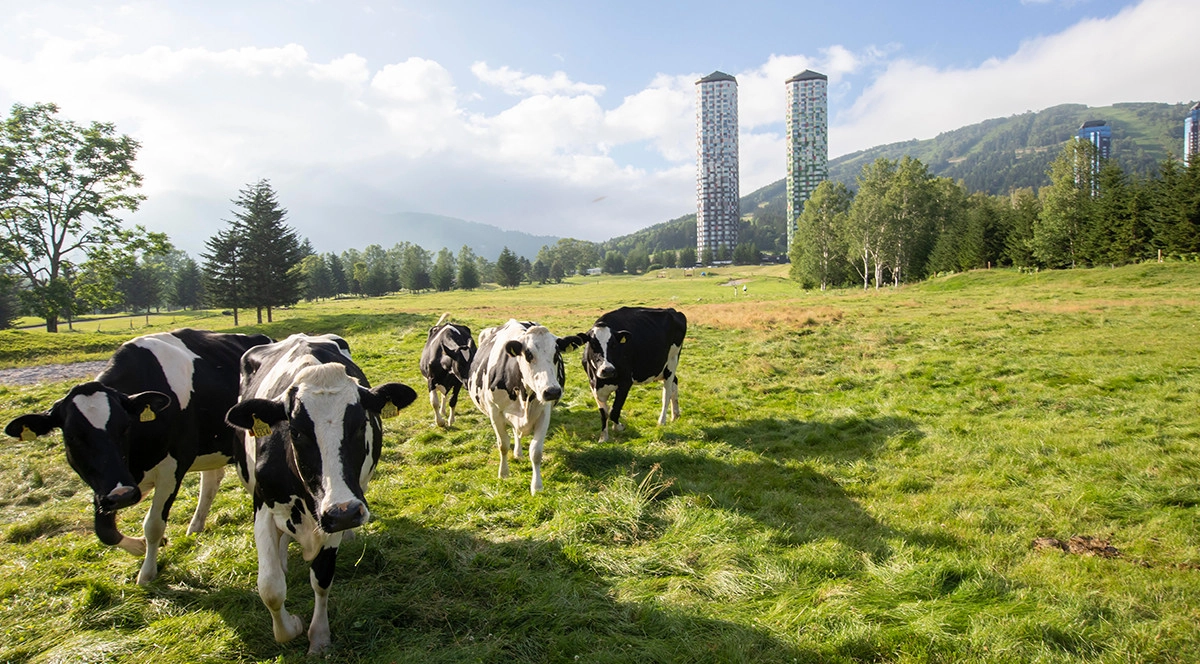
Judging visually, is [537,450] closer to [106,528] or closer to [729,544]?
[729,544]

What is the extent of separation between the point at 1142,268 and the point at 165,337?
4896 cm

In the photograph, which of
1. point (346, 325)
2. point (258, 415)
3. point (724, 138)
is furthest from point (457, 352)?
point (724, 138)

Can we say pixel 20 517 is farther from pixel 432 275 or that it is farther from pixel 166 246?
pixel 432 275

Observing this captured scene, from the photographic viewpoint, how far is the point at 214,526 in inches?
254

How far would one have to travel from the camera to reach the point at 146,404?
498cm

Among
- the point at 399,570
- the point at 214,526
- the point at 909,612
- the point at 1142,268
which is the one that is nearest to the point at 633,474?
the point at 399,570

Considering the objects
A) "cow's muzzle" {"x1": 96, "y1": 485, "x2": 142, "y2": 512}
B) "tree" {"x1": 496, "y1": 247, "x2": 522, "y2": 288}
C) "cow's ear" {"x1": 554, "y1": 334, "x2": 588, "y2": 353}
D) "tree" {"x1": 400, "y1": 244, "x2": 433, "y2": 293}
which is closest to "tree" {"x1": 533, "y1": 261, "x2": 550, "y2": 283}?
"tree" {"x1": 496, "y1": 247, "x2": 522, "y2": 288}

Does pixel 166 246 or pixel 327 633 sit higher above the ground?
pixel 166 246

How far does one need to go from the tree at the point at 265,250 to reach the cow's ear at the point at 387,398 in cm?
4483

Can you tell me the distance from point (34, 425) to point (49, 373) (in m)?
20.9

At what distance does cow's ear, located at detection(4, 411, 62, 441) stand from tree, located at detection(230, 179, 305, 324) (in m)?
42.8

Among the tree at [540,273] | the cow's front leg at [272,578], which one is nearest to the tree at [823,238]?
the cow's front leg at [272,578]

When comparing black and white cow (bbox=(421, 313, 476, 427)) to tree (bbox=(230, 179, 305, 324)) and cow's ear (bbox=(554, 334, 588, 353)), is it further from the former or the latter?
tree (bbox=(230, 179, 305, 324))

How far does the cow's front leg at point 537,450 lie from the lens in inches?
287
